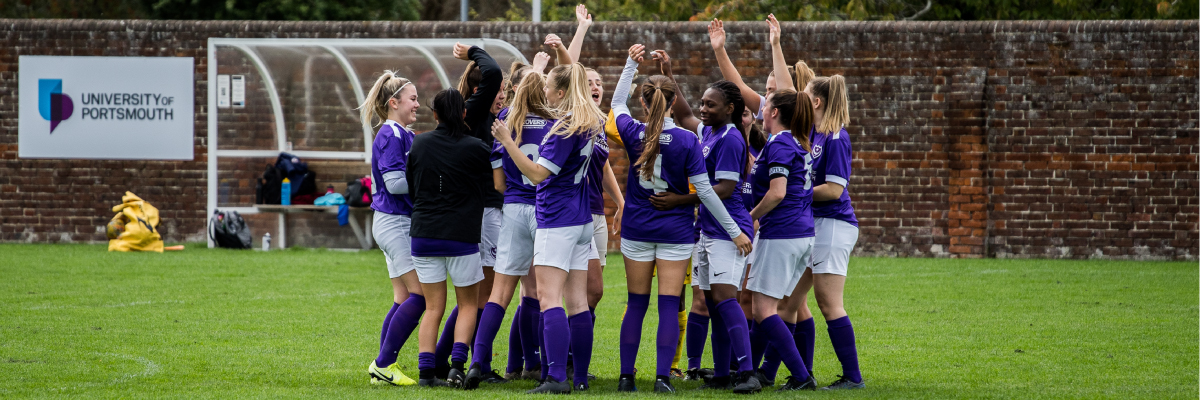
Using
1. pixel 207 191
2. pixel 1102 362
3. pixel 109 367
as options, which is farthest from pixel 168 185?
pixel 1102 362

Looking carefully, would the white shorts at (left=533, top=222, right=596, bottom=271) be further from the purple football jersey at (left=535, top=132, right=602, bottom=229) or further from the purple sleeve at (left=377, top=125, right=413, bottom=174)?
the purple sleeve at (left=377, top=125, right=413, bottom=174)

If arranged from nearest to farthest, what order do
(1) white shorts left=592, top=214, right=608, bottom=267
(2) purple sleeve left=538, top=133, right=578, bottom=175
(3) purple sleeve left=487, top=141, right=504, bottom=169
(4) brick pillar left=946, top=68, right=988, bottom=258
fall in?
(2) purple sleeve left=538, top=133, right=578, bottom=175 → (3) purple sleeve left=487, top=141, right=504, bottom=169 → (1) white shorts left=592, top=214, right=608, bottom=267 → (4) brick pillar left=946, top=68, right=988, bottom=258

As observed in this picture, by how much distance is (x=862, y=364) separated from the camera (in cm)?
647

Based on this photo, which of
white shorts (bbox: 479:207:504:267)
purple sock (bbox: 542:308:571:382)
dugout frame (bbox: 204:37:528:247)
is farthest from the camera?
dugout frame (bbox: 204:37:528:247)

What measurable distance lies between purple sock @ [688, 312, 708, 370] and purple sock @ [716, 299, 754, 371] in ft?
1.55

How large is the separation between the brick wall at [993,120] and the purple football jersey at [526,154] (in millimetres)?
8072

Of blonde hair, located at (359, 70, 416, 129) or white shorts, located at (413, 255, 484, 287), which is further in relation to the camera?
blonde hair, located at (359, 70, 416, 129)

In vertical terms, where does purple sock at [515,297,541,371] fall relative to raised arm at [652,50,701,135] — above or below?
below

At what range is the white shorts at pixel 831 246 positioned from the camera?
18.2 feet

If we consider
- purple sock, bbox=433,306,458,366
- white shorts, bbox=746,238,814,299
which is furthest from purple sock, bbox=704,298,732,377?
purple sock, bbox=433,306,458,366

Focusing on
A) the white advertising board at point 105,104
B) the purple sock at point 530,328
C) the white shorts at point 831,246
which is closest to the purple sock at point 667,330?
the purple sock at point 530,328

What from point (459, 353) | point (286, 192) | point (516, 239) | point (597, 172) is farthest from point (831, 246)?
point (286, 192)

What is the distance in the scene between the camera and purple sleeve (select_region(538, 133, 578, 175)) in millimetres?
5086

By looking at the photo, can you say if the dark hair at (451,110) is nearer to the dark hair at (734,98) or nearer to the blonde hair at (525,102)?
the blonde hair at (525,102)
